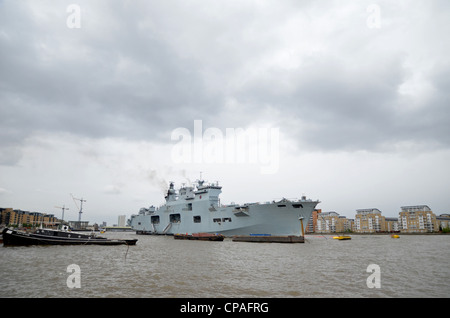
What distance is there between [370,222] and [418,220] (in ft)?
58.5

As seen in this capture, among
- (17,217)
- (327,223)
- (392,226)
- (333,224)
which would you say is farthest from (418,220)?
(17,217)

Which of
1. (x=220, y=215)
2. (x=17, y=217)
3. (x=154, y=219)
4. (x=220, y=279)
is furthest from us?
(x=17, y=217)

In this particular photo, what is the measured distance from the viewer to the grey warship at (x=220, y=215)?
39500mm

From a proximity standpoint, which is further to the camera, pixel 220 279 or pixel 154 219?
pixel 154 219

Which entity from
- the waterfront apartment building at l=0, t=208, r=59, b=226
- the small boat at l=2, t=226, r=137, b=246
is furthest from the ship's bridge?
the waterfront apartment building at l=0, t=208, r=59, b=226

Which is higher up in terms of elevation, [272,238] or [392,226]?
[272,238]

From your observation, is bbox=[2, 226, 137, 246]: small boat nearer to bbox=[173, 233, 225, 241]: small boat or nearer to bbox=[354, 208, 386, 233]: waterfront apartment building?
bbox=[173, 233, 225, 241]: small boat

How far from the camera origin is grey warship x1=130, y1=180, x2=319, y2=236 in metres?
39.5

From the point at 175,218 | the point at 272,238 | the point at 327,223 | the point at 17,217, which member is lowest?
the point at 327,223

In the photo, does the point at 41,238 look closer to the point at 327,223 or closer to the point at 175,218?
the point at 175,218

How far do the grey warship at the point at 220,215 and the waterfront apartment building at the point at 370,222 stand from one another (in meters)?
95.5

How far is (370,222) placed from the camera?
388ft

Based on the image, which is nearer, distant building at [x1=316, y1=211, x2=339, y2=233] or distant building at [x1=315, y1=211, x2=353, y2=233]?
distant building at [x1=315, y1=211, x2=353, y2=233]

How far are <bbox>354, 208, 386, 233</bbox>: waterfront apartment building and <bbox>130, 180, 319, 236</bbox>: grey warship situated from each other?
95.5m
